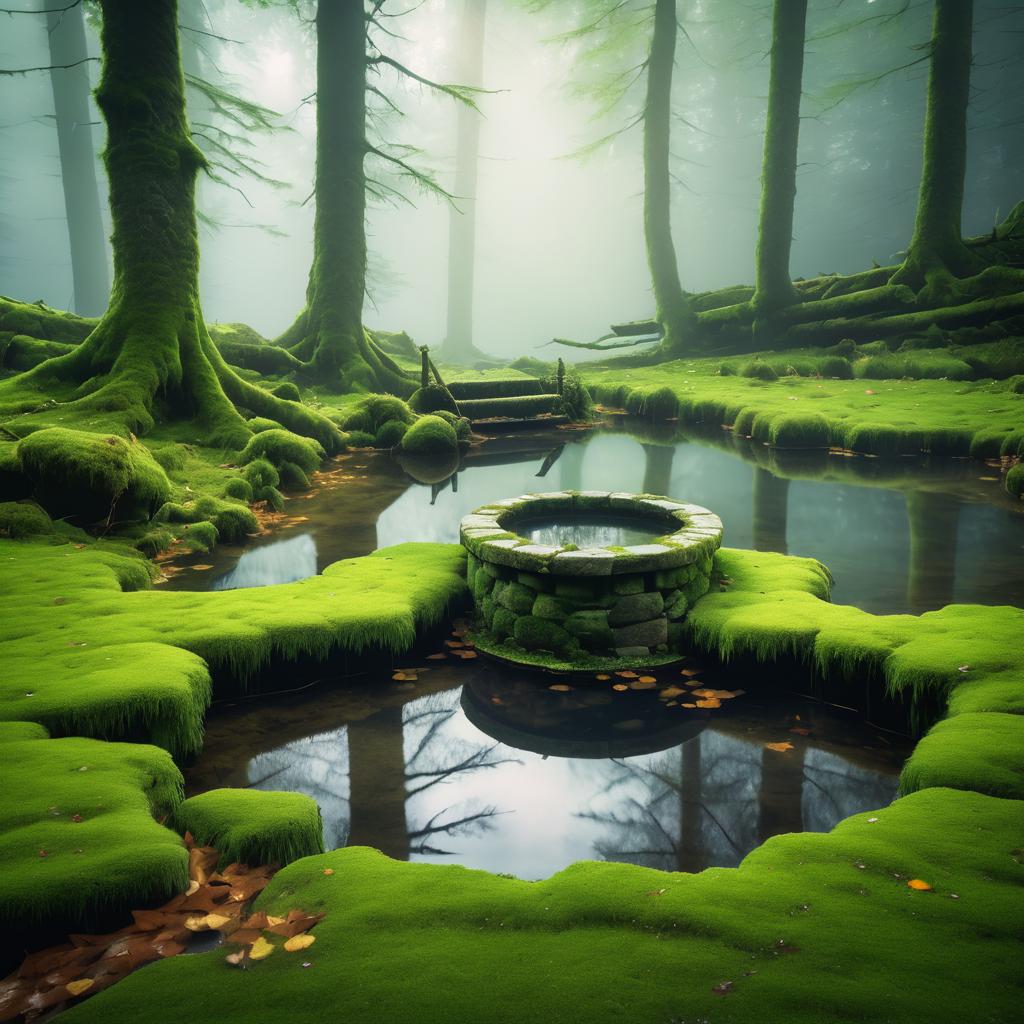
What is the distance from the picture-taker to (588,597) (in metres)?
5.61

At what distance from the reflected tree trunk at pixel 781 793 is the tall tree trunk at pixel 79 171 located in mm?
31858

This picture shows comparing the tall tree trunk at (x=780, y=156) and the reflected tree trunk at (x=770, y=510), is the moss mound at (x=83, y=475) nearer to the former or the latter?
the reflected tree trunk at (x=770, y=510)

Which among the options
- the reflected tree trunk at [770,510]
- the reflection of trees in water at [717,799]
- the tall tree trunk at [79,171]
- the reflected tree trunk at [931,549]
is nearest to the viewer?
the reflection of trees in water at [717,799]

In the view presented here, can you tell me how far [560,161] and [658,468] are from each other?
185 ft

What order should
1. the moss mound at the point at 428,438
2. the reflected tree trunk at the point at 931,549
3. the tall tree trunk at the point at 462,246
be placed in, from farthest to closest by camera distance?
the tall tree trunk at the point at 462,246 < the moss mound at the point at 428,438 < the reflected tree trunk at the point at 931,549

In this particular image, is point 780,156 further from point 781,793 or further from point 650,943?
point 650,943

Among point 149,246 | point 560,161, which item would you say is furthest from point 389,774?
point 560,161

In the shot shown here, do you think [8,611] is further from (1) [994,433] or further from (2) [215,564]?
(1) [994,433]

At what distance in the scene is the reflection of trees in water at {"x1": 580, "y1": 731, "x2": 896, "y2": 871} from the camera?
11.7 feet

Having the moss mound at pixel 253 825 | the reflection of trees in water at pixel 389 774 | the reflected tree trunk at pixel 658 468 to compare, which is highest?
the reflected tree trunk at pixel 658 468

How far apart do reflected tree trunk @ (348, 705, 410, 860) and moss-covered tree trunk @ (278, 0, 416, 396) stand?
45.4ft

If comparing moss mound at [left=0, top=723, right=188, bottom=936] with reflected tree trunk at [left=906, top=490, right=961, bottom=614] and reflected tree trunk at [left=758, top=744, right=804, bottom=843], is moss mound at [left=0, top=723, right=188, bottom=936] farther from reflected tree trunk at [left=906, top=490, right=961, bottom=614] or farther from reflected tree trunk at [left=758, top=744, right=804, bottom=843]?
reflected tree trunk at [left=906, top=490, right=961, bottom=614]

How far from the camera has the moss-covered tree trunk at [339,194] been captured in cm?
1786

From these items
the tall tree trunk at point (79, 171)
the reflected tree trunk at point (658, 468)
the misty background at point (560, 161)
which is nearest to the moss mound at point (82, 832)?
the reflected tree trunk at point (658, 468)
